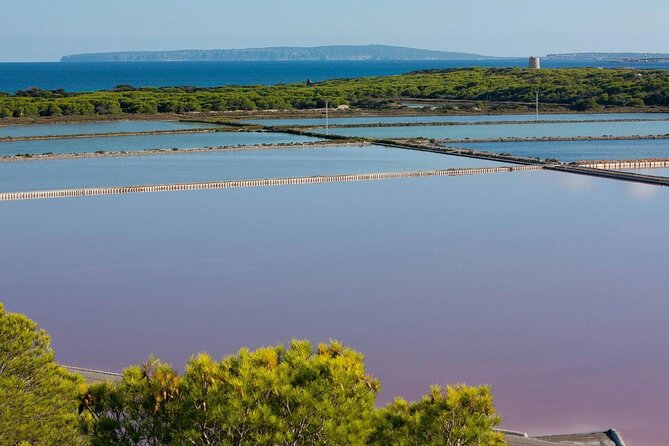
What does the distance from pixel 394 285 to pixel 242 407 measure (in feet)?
24.1

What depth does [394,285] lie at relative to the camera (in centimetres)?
1184

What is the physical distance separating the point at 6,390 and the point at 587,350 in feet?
18.6

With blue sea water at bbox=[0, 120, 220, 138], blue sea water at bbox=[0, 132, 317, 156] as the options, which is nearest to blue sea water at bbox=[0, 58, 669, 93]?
blue sea water at bbox=[0, 120, 220, 138]

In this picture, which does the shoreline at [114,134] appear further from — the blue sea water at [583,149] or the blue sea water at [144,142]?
the blue sea water at [583,149]

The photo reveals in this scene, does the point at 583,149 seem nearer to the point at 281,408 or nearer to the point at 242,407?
the point at 281,408

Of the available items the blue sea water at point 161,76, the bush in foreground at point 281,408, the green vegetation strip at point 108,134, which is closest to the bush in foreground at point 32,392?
the bush in foreground at point 281,408

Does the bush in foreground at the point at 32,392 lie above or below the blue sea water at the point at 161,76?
above

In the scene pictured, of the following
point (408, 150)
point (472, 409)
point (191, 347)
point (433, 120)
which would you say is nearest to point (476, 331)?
point (191, 347)

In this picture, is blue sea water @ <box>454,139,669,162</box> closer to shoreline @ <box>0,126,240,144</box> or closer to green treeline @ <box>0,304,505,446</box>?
shoreline @ <box>0,126,240,144</box>

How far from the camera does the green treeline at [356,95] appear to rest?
38.7 m

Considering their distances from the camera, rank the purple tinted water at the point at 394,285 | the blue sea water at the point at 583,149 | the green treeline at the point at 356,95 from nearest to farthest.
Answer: the purple tinted water at the point at 394,285, the blue sea water at the point at 583,149, the green treeline at the point at 356,95

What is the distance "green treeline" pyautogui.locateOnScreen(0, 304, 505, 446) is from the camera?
4.58 meters

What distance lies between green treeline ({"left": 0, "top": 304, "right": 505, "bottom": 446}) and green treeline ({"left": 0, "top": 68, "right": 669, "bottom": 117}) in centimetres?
3275

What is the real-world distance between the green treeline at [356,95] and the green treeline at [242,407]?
3275 centimetres
